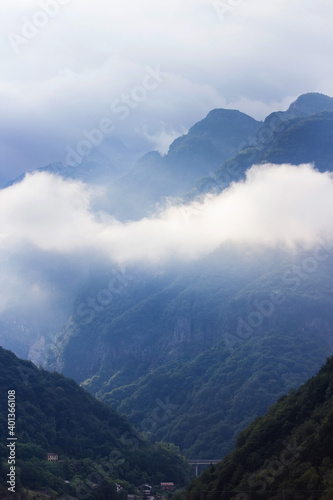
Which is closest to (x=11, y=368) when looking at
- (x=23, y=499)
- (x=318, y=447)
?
(x=23, y=499)

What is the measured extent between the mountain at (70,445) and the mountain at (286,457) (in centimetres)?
3874

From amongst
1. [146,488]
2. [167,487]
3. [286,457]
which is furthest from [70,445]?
[286,457]

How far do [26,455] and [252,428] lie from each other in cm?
5713

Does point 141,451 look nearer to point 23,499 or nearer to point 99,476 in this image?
point 99,476

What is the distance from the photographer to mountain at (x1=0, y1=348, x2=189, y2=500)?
13750cm

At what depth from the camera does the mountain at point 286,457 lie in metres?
78.5

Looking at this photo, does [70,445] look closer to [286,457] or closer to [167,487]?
[167,487]

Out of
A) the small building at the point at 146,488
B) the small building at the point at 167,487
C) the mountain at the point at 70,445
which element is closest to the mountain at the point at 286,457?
the mountain at the point at 70,445

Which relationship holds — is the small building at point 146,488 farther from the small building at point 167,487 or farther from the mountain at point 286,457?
the mountain at point 286,457

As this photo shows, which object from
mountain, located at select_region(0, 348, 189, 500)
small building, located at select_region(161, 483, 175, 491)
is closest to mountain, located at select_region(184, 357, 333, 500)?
mountain, located at select_region(0, 348, 189, 500)

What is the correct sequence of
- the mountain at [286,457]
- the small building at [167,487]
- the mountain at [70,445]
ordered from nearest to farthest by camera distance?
the mountain at [286,457] < the mountain at [70,445] < the small building at [167,487]

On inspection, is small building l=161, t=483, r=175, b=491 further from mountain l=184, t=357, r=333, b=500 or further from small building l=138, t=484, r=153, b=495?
mountain l=184, t=357, r=333, b=500

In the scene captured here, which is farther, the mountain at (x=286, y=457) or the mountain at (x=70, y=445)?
the mountain at (x=70, y=445)

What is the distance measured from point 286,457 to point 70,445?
88369 millimetres
